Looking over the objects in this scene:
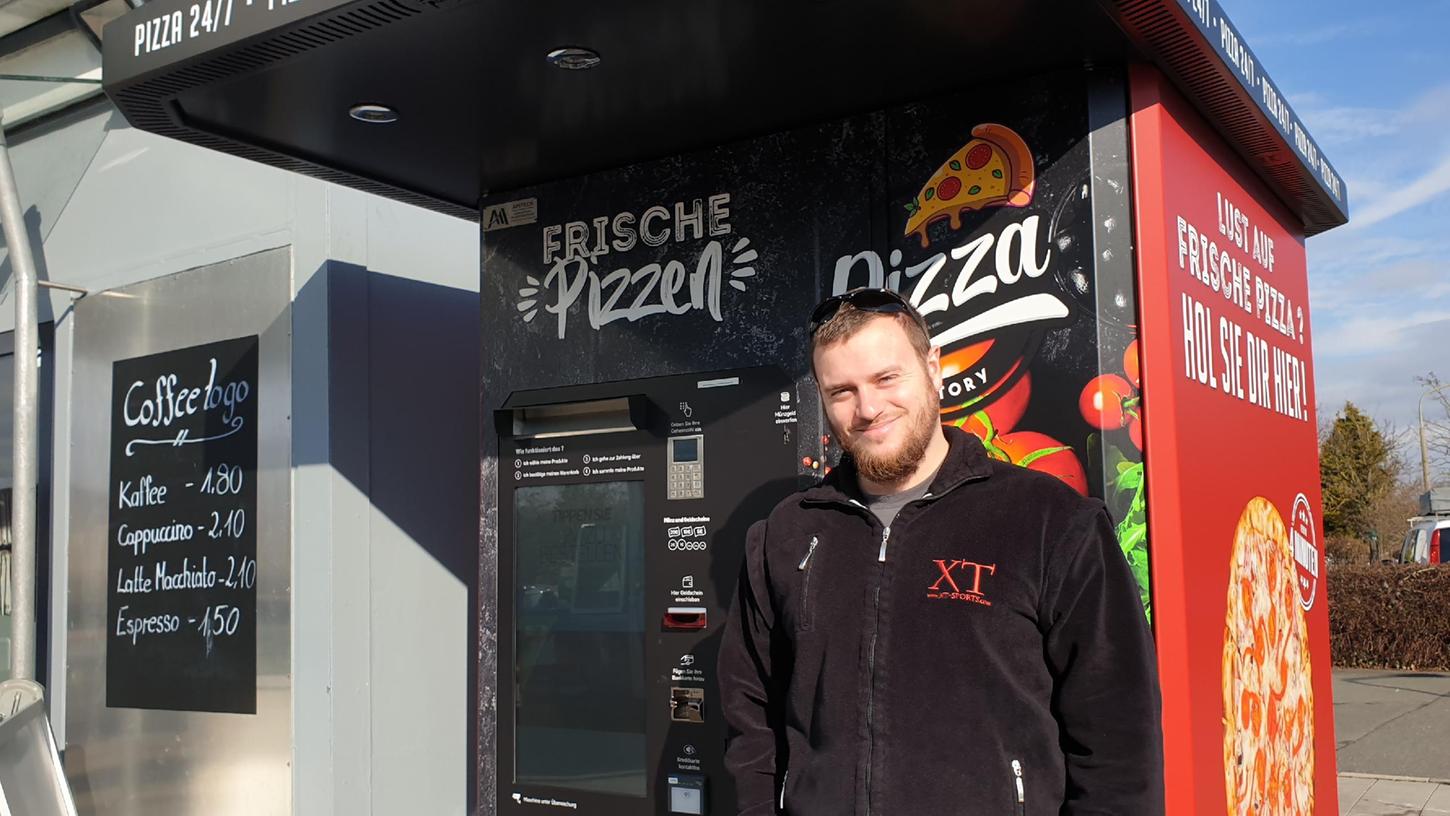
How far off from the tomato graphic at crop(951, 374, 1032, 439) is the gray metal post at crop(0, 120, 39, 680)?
160 inches

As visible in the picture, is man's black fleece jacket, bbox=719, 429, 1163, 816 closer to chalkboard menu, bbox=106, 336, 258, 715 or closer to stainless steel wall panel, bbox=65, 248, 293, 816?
stainless steel wall panel, bbox=65, 248, 293, 816

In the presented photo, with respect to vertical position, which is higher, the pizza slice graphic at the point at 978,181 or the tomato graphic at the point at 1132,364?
the pizza slice graphic at the point at 978,181

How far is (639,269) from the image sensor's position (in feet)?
13.2

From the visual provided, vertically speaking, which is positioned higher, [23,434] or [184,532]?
[23,434]

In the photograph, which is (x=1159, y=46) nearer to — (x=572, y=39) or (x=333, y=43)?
(x=572, y=39)

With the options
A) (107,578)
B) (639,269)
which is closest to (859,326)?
(639,269)

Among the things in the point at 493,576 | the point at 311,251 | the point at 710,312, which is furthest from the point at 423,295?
the point at 710,312

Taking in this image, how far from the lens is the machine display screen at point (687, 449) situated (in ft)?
12.5

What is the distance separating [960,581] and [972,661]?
14 centimetres

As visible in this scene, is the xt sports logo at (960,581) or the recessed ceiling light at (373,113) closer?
the xt sports logo at (960,581)

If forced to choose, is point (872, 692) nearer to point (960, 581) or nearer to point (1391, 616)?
point (960, 581)

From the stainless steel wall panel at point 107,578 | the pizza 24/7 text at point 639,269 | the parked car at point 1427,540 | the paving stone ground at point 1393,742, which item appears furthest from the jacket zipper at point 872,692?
the parked car at point 1427,540

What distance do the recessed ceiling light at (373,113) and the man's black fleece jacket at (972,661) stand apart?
6.15 feet

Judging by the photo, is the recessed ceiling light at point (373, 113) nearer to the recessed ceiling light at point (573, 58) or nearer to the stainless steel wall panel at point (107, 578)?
the recessed ceiling light at point (573, 58)
